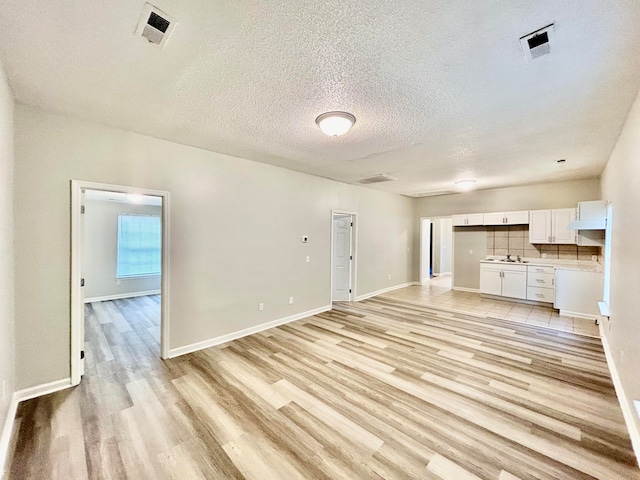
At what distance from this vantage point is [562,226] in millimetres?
5703

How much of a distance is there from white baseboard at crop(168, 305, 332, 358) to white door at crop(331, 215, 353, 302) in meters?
1.06

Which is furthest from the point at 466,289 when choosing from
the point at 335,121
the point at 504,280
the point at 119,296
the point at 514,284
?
the point at 119,296

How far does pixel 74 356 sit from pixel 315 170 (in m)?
4.13

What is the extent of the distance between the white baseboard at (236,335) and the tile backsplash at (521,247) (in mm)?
5075

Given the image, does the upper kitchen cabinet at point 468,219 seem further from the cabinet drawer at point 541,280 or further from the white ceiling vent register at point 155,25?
the white ceiling vent register at point 155,25

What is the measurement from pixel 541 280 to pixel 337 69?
658 cm

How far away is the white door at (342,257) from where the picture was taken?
6359 mm

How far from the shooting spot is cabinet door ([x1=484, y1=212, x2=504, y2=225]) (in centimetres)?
663

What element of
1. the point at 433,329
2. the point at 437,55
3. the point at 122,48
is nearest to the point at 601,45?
the point at 437,55

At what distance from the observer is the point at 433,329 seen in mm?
A: 4516

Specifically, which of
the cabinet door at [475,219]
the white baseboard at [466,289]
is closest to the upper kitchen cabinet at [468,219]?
the cabinet door at [475,219]

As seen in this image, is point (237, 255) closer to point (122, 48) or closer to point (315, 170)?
point (315, 170)

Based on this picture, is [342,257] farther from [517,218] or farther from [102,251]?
[102,251]

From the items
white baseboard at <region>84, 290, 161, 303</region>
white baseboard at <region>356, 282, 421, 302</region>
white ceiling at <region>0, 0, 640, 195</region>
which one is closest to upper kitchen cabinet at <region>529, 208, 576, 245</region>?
white ceiling at <region>0, 0, 640, 195</region>
